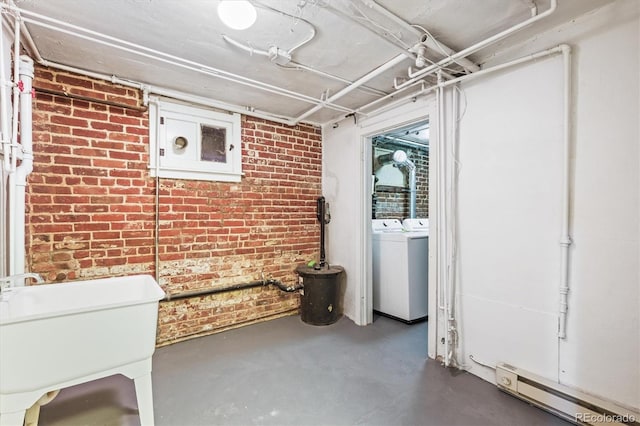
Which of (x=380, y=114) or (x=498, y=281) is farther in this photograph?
(x=380, y=114)

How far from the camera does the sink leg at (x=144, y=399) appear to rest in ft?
5.05

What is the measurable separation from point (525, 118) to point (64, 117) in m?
3.53

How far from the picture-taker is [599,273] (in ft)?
5.58

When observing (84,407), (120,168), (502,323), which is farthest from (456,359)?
(120,168)

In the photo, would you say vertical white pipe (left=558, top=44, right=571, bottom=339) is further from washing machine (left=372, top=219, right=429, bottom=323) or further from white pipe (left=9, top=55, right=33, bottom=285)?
white pipe (left=9, top=55, right=33, bottom=285)

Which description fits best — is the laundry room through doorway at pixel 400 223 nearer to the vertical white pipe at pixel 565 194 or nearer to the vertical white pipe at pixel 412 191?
the vertical white pipe at pixel 412 191

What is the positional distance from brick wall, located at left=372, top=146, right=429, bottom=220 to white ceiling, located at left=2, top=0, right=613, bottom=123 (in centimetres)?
211

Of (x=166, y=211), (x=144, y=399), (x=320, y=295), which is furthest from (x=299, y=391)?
(x=166, y=211)

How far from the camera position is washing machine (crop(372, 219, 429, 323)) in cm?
339

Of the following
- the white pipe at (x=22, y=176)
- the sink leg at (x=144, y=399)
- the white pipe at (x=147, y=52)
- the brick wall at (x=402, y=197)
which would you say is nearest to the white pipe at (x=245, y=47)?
the white pipe at (x=147, y=52)

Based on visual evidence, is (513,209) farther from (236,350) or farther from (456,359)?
(236,350)

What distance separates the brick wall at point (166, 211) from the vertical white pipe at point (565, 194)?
2589 millimetres

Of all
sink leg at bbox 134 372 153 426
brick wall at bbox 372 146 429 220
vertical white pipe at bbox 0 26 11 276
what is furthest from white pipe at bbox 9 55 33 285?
brick wall at bbox 372 146 429 220

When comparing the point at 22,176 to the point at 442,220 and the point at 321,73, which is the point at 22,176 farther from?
the point at 442,220
